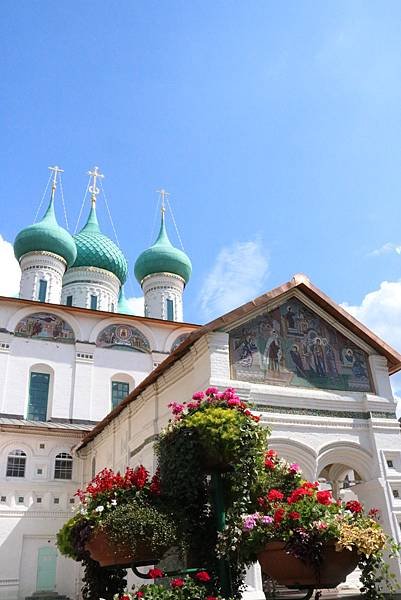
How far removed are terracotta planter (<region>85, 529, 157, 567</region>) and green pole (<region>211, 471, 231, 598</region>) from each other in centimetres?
89

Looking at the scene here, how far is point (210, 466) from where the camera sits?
7.05m

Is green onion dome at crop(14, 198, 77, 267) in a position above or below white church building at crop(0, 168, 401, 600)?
above

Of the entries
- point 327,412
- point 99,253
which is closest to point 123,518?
point 327,412

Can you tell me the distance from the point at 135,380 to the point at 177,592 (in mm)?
14891

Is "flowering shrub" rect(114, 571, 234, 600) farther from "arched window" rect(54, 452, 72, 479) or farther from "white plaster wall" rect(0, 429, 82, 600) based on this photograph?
"arched window" rect(54, 452, 72, 479)

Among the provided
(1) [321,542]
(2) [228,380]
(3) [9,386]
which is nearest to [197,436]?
(1) [321,542]

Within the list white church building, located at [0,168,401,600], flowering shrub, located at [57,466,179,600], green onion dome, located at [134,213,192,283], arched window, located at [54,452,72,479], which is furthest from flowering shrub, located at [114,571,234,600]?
green onion dome, located at [134,213,192,283]

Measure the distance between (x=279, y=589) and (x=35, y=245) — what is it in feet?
53.4

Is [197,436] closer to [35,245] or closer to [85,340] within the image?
[85,340]

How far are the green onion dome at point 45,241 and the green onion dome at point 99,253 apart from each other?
1.55m

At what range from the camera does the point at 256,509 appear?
279 inches

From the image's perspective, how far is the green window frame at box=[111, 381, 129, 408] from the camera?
20422mm

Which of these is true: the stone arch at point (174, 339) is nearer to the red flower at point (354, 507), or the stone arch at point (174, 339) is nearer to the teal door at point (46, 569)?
the teal door at point (46, 569)

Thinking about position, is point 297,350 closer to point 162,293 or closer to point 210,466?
point 210,466
